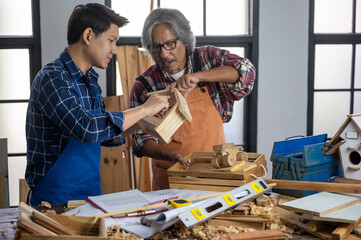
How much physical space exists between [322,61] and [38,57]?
3.00 metres

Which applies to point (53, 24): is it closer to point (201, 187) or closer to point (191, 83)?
point (191, 83)

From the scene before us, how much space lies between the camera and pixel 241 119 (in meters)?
4.41

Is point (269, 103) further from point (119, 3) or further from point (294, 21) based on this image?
point (119, 3)

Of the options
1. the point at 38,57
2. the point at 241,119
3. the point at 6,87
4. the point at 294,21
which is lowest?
the point at 241,119

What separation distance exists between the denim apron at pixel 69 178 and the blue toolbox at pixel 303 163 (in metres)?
1.04

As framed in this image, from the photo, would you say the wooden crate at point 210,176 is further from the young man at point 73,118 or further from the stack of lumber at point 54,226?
the stack of lumber at point 54,226

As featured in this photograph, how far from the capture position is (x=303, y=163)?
210cm

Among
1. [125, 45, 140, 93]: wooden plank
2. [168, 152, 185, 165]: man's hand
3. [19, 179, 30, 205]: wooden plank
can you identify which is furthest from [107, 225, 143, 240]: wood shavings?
[125, 45, 140, 93]: wooden plank

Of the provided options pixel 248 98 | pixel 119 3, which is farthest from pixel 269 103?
pixel 119 3

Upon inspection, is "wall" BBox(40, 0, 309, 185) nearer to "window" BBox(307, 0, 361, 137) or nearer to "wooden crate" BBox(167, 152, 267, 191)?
→ "window" BBox(307, 0, 361, 137)

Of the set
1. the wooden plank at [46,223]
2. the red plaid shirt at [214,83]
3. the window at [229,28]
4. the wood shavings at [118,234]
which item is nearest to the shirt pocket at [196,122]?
the red plaid shirt at [214,83]

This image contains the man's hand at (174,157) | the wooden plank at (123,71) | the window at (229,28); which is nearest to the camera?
the man's hand at (174,157)

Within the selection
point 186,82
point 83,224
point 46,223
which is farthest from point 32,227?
point 186,82

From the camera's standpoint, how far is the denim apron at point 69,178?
2197 mm
